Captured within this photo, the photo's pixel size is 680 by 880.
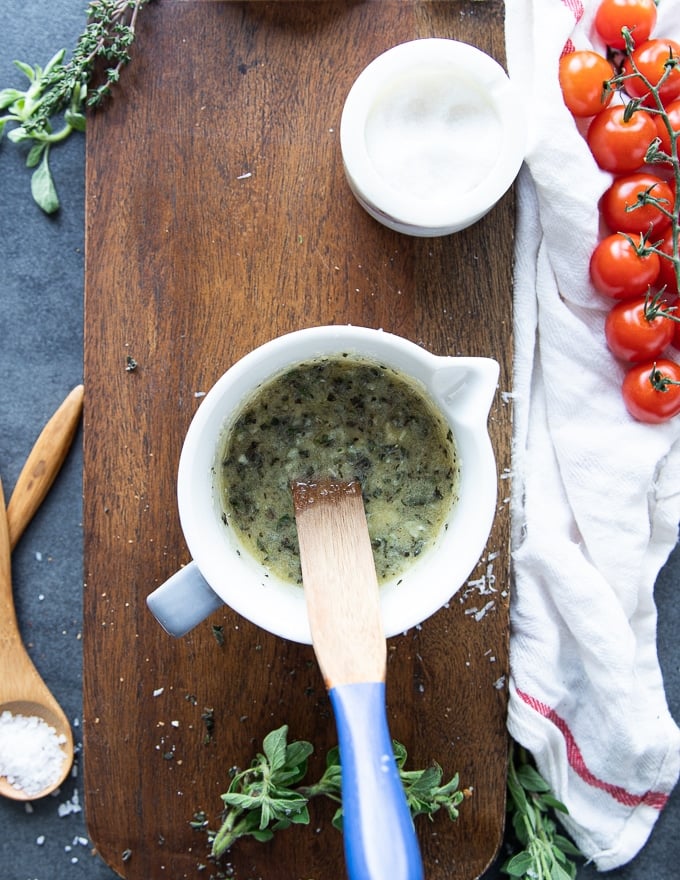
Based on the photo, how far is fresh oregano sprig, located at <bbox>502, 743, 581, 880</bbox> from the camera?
3.59ft

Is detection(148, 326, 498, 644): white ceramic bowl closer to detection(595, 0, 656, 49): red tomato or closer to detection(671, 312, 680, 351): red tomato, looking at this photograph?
detection(671, 312, 680, 351): red tomato

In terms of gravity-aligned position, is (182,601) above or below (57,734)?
above

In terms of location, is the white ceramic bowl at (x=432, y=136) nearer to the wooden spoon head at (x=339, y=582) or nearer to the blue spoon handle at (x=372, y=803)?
the wooden spoon head at (x=339, y=582)

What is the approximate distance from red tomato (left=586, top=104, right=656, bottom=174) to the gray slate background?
1.93 feet

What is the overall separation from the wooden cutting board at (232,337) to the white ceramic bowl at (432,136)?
56 mm

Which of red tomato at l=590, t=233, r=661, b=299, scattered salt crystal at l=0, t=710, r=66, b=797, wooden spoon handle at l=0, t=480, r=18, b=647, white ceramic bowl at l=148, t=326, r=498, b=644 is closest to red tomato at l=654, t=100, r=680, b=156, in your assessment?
red tomato at l=590, t=233, r=661, b=299

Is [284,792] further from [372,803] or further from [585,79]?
[585,79]

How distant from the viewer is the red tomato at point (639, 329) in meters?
1.04

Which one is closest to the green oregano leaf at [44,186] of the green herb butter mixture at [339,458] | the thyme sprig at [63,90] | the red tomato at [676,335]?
the thyme sprig at [63,90]

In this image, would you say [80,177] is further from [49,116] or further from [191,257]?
[191,257]

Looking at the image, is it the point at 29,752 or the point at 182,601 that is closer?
the point at 182,601

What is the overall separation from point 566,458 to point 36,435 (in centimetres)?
77

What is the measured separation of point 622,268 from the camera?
1.04m

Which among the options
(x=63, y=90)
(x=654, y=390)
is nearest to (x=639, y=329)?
(x=654, y=390)
